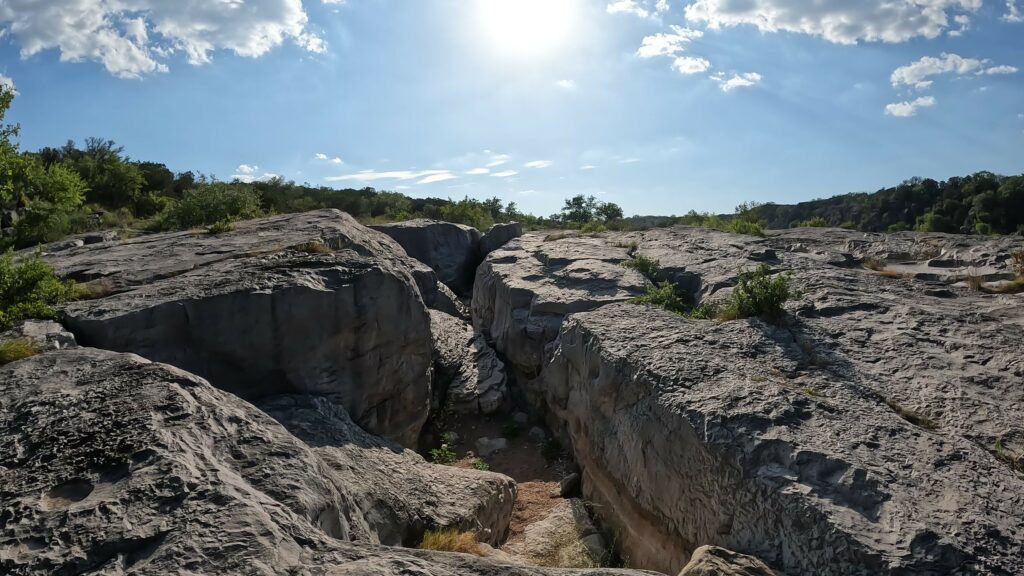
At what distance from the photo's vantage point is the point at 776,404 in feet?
15.3

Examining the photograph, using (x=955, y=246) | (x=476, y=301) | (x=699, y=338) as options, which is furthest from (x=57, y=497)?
(x=955, y=246)

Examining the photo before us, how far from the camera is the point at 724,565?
11.8ft

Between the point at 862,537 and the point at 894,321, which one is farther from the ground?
the point at 894,321

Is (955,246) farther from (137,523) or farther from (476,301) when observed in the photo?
(137,523)

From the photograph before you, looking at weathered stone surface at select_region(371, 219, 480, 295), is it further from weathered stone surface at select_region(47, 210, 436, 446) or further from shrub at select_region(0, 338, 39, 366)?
shrub at select_region(0, 338, 39, 366)

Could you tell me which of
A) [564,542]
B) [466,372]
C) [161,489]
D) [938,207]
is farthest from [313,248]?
[938,207]

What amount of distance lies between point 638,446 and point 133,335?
4895 millimetres

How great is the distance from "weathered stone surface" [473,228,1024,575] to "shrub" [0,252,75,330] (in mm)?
5633

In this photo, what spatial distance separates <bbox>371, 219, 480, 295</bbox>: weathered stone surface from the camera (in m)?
16.0

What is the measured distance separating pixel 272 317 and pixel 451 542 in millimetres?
3008

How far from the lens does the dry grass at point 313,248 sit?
307 inches

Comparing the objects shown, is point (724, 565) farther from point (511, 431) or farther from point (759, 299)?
point (511, 431)

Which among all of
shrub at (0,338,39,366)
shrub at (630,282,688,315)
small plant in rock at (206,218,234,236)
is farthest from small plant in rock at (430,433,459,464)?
shrub at (0,338,39,366)

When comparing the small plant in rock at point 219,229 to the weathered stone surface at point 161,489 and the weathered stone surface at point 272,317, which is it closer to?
the weathered stone surface at point 272,317
